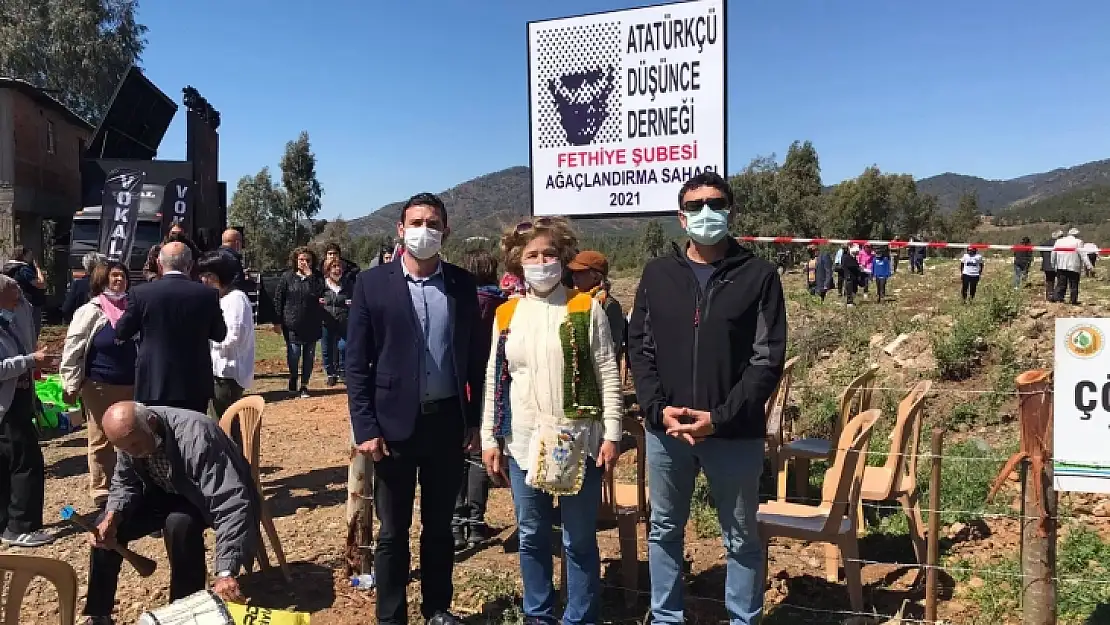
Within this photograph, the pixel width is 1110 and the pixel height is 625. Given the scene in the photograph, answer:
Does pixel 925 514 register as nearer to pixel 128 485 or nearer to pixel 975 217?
pixel 128 485

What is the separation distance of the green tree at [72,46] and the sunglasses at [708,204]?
33.9m

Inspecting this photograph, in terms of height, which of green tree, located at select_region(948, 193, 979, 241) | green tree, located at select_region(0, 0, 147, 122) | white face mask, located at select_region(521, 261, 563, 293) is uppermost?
green tree, located at select_region(0, 0, 147, 122)

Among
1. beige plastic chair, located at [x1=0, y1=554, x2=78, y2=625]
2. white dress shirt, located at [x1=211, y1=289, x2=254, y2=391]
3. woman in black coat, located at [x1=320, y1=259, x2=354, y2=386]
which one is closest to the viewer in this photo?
beige plastic chair, located at [x1=0, y1=554, x2=78, y2=625]

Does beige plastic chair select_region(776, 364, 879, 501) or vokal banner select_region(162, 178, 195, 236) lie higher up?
vokal banner select_region(162, 178, 195, 236)

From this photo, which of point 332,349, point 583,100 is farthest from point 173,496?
point 332,349

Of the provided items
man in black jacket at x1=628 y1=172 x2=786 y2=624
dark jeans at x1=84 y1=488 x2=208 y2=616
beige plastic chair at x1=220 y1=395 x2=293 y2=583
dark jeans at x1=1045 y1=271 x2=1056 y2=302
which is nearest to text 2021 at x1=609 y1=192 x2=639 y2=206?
man in black jacket at x1=628 y1=172 x2=786 y2=624

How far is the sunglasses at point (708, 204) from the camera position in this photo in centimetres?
300

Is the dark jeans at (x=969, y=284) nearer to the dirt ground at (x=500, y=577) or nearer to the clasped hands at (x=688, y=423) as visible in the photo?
the dirt ground at (x=500, y=577)

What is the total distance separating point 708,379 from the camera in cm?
284

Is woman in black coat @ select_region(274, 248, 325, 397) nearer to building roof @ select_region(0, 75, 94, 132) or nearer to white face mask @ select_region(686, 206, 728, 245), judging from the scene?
white face mask @ select_region(686, 206, 728, 245)

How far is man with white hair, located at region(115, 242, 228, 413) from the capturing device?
4172mm

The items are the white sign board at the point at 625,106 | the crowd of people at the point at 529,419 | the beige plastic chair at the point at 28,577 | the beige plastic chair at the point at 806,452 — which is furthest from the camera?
the white sign board at the point at 625,106

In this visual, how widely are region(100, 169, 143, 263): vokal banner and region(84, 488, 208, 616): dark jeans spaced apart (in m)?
12.2

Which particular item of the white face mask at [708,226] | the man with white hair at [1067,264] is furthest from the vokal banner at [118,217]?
the man with white hair at [1067,264]
